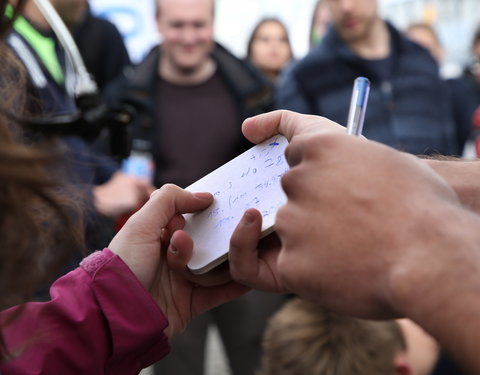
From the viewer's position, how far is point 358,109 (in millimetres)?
990

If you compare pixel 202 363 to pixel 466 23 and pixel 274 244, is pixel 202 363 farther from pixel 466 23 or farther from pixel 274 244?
pixel 466 23

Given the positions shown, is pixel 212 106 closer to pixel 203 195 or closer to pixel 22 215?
pixel 203 195

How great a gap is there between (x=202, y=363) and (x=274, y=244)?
1859mm

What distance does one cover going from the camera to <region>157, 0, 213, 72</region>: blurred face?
10.6 feet

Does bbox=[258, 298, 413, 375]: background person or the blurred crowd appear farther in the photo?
the blurred crowd

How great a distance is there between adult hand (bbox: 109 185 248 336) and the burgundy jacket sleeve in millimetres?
53

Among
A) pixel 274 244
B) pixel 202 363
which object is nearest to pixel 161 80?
pixel 202 363

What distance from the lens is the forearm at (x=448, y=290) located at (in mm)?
718

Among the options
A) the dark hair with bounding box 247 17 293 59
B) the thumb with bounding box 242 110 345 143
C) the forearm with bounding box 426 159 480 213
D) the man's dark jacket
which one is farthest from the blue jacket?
the dark hair with bounding box 247 17 293 59

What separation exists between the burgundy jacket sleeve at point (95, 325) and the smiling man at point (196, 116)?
178cm

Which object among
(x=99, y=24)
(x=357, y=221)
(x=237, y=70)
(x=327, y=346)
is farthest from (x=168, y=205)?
(x=99, y=24)

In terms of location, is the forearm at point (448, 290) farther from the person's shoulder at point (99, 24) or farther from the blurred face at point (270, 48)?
the blurred face at point (270, 48)

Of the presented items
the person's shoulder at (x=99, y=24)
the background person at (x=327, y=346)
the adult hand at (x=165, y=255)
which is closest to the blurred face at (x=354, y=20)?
the background person at (x=327, y=346)

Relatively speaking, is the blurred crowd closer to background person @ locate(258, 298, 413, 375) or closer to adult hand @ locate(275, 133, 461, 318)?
background person @ locate(258, 298, 413, 375)
